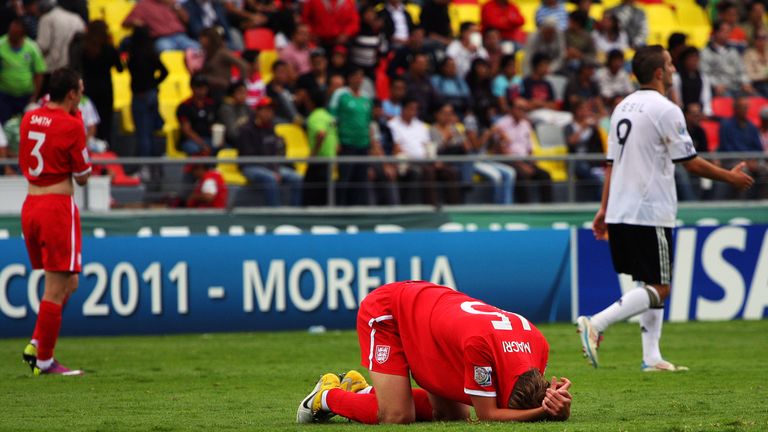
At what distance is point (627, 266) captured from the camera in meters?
9.57

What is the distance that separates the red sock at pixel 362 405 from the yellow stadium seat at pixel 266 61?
43.0ft

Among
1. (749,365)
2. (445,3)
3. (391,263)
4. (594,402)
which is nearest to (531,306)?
(391,263)

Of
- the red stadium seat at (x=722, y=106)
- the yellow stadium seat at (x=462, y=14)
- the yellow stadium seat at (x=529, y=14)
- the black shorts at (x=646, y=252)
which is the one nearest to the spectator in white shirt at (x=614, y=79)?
the red stadium seat at (x=722, y=106)

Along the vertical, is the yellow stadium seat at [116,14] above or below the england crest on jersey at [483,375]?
above

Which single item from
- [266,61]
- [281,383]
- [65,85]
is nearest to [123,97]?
[266,61]

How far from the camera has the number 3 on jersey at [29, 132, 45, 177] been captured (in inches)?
392

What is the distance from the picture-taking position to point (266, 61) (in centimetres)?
2000

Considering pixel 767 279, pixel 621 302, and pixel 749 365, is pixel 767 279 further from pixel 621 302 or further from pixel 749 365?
pixel 621 302

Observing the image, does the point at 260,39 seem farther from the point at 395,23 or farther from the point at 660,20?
the point at 660,20

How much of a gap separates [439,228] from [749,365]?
530 centimetres

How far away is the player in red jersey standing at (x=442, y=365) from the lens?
639cm

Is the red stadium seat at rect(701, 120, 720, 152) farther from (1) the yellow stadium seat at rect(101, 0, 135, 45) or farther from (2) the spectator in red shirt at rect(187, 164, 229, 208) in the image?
(1) the yellow stadium seat at rect(101, 0, 135, 45)

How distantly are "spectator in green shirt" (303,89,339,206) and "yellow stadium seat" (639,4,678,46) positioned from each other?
29.1 ft

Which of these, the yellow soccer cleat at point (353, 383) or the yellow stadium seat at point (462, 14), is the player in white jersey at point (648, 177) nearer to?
the yellow soccer cleat at point (353, 383)
